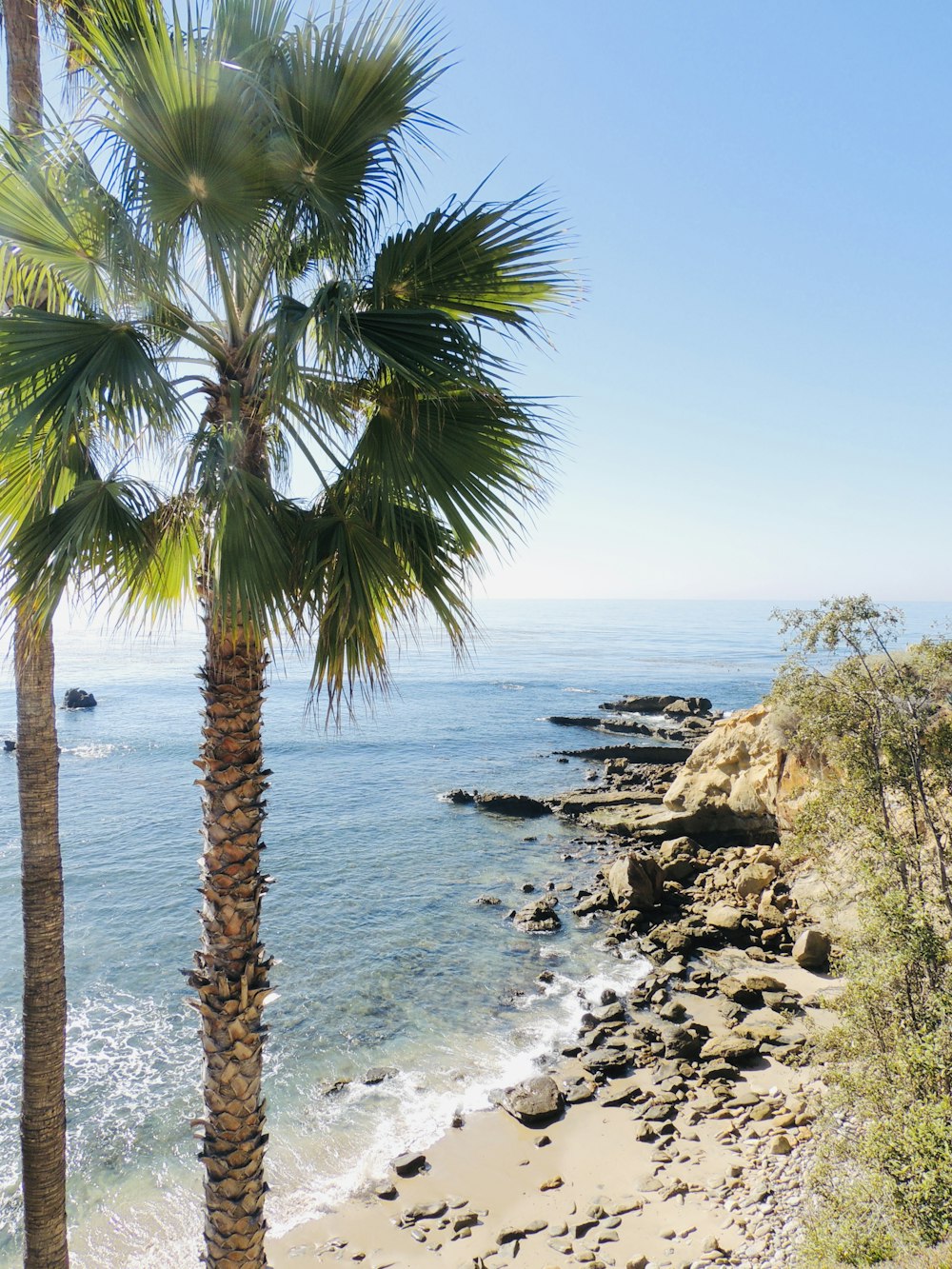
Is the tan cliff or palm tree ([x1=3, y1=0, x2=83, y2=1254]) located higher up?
palm tree ([x1=3, y1=0, x2=83, y2=1254])

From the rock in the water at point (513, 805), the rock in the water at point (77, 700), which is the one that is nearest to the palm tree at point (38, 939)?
the rock in the water at point (513, 805)

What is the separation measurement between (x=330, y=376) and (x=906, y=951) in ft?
31.4

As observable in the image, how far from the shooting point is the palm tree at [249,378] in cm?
427

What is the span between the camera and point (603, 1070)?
13.9m

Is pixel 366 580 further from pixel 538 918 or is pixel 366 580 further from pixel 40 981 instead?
pixel 538 918

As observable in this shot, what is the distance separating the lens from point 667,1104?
12.8 meters

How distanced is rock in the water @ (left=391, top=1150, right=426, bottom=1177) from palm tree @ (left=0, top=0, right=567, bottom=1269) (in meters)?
7.50

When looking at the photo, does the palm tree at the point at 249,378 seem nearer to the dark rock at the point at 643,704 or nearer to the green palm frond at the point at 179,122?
the green palm frond at the point at 179,122

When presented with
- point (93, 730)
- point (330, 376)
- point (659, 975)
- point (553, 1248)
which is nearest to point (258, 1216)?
point (330, 376)

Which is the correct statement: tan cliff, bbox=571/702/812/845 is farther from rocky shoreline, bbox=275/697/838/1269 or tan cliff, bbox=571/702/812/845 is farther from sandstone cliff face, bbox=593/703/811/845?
rocky shoreline, bbox=275/697/838/1269

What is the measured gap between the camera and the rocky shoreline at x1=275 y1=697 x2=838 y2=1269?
1023 cm

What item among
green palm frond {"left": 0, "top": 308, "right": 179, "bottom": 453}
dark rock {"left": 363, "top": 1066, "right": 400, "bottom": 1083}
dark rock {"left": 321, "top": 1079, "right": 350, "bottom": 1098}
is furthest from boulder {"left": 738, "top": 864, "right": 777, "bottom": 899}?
green palm frond {"left": 0, "top": 308, "right": 179, "bottom": 453}

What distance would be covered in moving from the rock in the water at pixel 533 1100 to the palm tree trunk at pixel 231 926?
345 inches

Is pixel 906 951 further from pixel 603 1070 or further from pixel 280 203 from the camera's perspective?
pixel 280 203
